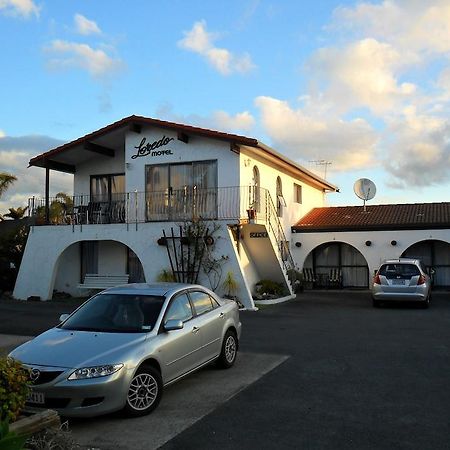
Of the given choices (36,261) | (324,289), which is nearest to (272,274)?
(324,289)

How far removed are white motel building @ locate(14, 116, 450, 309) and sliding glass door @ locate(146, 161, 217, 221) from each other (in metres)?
0.04

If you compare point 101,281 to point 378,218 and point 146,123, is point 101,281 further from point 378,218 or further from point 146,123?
point 378,218

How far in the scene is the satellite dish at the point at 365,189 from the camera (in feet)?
83.5

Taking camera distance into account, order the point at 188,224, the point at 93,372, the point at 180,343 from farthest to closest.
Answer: the point at 188,224 < the point at 180,343 < the point at 93,372

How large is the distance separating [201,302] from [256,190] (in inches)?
447

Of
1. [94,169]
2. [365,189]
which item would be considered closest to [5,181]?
[94,169]

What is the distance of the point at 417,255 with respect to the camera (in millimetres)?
23328

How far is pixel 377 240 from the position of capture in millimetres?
22625

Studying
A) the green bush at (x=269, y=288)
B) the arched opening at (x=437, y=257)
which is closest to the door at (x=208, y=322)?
the green bush at (x=269, y=288)

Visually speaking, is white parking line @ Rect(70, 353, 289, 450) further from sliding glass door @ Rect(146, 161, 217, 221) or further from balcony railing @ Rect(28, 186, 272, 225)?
sliding glass door @ Rect(146, 161, 217, 221)

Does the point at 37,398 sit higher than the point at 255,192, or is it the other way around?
the point at 255,192

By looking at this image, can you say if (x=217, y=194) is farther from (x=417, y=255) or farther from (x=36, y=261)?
(x=417, y=255)

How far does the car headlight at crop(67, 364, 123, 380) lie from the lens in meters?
5.74

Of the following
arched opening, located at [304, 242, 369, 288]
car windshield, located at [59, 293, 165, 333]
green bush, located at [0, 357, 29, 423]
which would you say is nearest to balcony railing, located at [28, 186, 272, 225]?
arched opening, located at [304, 242, 369, 288]
